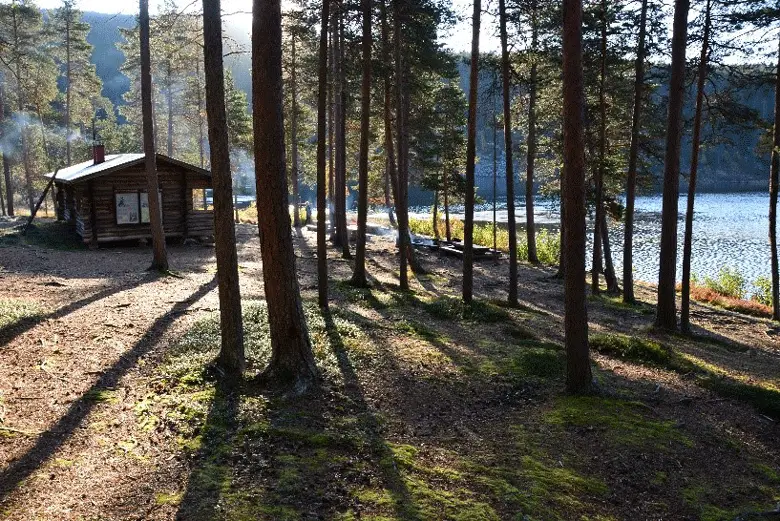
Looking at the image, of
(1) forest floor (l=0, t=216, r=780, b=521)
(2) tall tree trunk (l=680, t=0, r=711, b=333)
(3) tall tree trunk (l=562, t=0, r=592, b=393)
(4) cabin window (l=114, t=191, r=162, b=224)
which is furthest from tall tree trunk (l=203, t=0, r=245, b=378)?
(4) cabin window (l=114, t=191, r=162, b=224)

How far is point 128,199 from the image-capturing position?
23438 mm

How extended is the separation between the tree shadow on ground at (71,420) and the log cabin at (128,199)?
14.0 meters

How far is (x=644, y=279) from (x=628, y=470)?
81.4ft

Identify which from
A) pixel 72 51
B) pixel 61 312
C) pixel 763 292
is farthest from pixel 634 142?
pixel 72 51

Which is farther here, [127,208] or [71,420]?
[127,208]

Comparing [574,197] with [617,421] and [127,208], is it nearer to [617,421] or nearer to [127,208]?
[617,421]

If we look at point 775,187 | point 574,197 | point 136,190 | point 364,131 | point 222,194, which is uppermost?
point 364,131

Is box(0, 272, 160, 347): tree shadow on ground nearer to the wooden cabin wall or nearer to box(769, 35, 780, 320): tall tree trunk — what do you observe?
the wooden cabin wall

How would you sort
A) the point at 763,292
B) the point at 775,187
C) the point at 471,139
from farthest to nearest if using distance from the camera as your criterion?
the point at 763,292
the point at 775,187
the point at 471,139

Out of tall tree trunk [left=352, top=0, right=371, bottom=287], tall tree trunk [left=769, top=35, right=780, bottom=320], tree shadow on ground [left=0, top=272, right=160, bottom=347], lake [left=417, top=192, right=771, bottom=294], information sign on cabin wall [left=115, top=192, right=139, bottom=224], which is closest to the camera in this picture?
tree shadow on ground [left=0, top=272, right=160, bottom=347]

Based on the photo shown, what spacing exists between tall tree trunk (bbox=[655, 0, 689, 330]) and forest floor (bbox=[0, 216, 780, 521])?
2019mm

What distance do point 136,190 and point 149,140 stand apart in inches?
338

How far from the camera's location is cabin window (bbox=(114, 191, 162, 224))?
2327cm

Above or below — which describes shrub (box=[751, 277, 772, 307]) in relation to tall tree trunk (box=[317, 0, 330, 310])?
below
